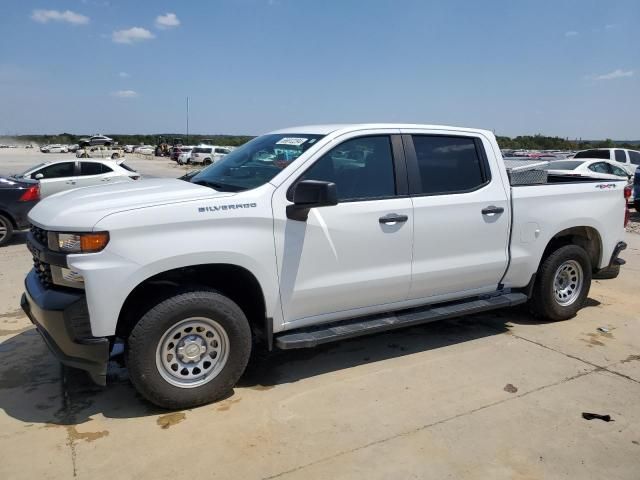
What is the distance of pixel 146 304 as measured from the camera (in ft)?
11.8

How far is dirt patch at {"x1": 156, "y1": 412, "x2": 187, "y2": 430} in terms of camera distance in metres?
3.59

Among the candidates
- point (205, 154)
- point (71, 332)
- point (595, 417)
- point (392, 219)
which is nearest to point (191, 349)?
point (71, 332)

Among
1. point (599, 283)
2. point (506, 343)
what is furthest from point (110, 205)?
point (599, 283)

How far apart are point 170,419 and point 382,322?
5.75ft

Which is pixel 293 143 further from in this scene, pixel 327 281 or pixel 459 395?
pixel 459 395

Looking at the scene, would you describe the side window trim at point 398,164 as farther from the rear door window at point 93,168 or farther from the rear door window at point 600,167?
the rear door window at point 600,167

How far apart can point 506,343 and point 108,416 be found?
3.50m

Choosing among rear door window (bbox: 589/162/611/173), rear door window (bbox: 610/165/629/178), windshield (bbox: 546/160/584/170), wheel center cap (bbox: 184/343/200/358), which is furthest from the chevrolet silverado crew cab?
rear door window (bbox: 610/165/629/178)

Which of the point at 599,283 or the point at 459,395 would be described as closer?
the point at 459,395

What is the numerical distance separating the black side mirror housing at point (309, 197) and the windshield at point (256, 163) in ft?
1.05

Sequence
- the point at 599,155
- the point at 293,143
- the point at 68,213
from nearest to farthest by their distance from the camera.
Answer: the point at 68,213, the point at 293,143, the point at 599,155

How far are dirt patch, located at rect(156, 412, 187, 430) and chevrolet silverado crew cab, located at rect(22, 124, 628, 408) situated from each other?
91mm

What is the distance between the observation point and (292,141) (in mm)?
4406

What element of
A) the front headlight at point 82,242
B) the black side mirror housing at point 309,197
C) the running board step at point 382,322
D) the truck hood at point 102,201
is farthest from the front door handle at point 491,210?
the front headlight at point 82,242
